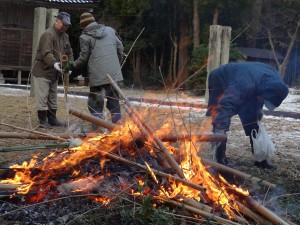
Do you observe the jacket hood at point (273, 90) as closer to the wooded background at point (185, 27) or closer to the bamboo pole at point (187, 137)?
the bamboo pole at point (187, 137)

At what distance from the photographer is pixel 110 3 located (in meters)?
20.7

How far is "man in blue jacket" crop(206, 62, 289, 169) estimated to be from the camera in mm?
5031

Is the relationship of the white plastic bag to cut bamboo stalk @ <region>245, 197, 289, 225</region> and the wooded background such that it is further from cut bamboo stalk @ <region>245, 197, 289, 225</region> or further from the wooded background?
the wooded background

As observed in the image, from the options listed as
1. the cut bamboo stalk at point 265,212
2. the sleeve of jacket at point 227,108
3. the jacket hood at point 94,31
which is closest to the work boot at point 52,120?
the jacket hood at point 94,31

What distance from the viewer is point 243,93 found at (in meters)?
5.11

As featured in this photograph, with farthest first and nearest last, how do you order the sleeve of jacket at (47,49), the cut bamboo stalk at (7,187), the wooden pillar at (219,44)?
the wooden pillar at (219,44) → the sleeve of jacket at (47,49) → the cut bamboo stalk at (7,187)

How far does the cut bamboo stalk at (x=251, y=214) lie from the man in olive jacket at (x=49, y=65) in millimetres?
4262

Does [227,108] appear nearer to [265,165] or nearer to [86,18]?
[265,165]

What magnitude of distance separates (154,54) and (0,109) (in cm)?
1328

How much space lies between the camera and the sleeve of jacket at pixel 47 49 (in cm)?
735

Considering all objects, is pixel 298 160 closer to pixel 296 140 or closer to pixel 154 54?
pixel 296 140

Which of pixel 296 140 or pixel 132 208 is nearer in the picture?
pixel 132 208

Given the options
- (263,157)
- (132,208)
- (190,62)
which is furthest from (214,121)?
(190,62)

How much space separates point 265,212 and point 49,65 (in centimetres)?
467
